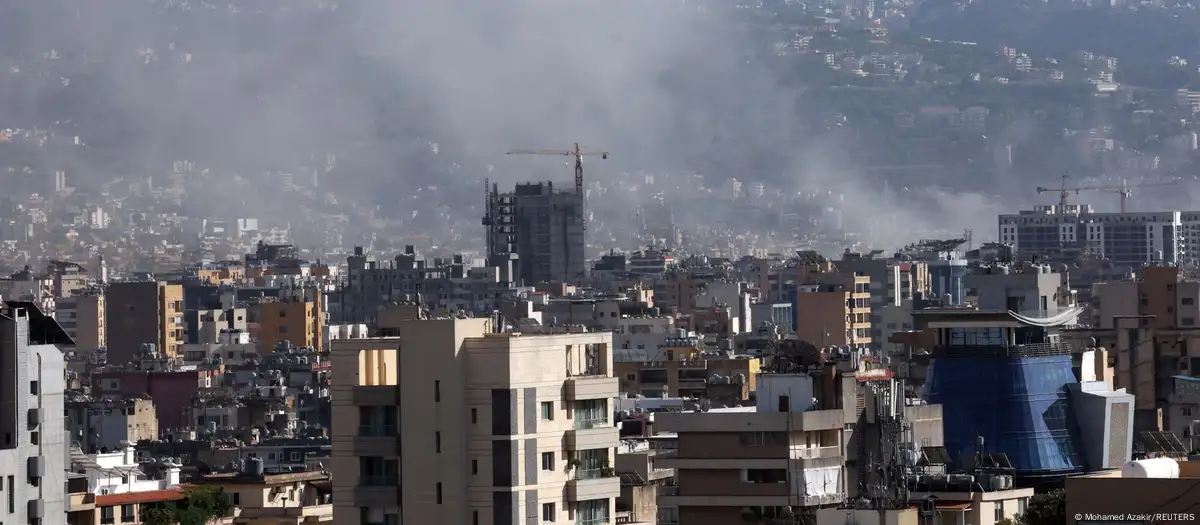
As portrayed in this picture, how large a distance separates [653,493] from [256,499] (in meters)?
7.57

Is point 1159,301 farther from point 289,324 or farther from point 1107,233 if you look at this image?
point 1107,233

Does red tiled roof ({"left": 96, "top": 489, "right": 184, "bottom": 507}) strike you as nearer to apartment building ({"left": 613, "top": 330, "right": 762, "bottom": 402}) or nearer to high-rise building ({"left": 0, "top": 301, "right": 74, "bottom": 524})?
high-rise building ({"left": 0, "top": 301, "right": 74, "bottom": 524})

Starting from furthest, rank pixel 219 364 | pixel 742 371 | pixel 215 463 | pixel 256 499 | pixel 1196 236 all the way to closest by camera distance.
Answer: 1. pixel 1196 236
2. pixel 219 364
3. pixel 742 371
4. pixel 215 463
5. pixel 256 499

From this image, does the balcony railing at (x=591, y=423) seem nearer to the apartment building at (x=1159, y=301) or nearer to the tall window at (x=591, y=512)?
the tall window at (x=591, y=512)

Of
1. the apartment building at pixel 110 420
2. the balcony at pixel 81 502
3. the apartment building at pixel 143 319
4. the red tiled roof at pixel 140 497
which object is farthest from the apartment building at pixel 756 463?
the apartment building at pixel 143 319

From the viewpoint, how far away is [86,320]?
324 ft

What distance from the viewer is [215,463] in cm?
4444

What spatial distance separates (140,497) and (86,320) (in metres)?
69.9

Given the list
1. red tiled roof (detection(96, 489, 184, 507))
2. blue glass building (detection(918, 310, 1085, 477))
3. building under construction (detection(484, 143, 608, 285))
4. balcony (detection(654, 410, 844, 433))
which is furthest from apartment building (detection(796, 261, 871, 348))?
building under construction (detection(484, 143, 608, 285))

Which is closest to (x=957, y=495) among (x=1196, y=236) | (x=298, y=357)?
(x=298, y=357)

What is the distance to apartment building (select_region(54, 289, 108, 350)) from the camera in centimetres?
9638

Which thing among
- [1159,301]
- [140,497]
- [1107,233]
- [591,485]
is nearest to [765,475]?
[591,485]

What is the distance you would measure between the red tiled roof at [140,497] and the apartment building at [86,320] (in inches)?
2511

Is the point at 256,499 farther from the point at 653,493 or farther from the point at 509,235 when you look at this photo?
the point at 509,235
